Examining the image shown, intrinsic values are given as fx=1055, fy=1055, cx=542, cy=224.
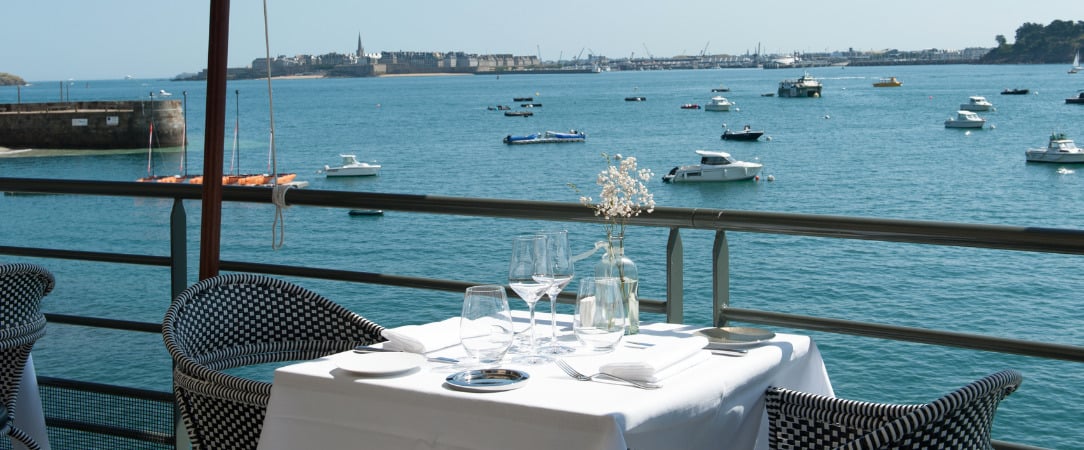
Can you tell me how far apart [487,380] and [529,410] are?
0.59 ft

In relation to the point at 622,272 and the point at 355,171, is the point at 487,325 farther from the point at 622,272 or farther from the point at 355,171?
the point at 355,171

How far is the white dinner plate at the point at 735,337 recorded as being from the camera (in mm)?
2098

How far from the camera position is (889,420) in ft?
6.29

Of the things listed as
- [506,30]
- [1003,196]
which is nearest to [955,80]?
[506,30]

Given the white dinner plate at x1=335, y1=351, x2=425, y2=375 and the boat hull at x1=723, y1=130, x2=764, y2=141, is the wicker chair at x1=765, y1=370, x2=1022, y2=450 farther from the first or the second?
the boat hull at x1=723, y1=130, x2=764, y2=141

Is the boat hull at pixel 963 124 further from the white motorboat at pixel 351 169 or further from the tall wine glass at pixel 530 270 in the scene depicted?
the tall wine glass at pixel 530 270

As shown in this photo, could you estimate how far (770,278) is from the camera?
98.4 ft

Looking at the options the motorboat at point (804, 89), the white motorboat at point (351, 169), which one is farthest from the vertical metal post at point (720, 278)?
the motorboat at point (804, 89)

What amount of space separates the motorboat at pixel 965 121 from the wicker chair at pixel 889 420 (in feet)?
215

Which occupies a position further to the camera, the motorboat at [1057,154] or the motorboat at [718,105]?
the motorboat at [718,105]

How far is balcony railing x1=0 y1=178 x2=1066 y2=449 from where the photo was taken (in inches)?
87.4

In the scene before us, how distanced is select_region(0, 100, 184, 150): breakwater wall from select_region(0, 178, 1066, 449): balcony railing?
60401 mm

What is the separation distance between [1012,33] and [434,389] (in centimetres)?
11123

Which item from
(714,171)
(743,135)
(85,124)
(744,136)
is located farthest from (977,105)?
(85,124)
